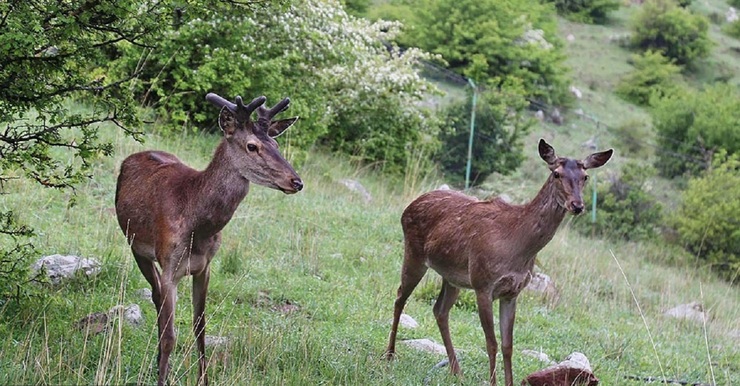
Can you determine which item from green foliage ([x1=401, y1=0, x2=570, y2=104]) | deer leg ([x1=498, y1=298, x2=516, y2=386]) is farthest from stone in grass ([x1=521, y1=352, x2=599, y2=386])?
green foliage ([x1=401, y1=0, x2=570, y2=104])

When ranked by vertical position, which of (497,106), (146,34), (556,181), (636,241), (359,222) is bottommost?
(636,241)

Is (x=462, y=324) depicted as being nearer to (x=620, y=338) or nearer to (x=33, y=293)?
(x=620, y=338)

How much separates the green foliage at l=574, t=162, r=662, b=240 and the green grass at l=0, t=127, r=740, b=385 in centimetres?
362

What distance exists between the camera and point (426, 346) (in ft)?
26.0

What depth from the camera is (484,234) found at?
6.96m

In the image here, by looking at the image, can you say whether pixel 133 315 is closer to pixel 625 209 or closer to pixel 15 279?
pixel 15 279

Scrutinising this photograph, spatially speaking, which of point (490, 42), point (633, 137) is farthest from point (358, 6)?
point (633, 137)

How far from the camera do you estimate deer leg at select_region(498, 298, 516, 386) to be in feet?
22.0

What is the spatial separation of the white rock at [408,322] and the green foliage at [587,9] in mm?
38028

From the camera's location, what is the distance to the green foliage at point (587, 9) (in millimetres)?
44625

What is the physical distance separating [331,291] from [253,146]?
11.6 ft

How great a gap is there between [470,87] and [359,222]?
8.86 meters

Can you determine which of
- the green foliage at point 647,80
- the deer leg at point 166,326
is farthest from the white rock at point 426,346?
the green foliage at point 647,80

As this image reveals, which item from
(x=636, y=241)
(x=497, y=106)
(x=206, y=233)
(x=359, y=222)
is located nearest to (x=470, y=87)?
(x=497, y=106)
